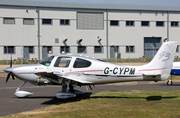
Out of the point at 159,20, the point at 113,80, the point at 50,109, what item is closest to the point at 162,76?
the point at 113,80

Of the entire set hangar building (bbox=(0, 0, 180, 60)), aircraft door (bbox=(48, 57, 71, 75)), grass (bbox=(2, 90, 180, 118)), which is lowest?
grass (bbox=(2, 90, 180, 118))

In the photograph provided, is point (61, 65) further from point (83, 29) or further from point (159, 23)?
point (159, 23)

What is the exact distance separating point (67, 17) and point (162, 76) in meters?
32.1

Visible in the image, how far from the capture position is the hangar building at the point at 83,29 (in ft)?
125

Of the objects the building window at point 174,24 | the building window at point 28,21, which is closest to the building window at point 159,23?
the building window at point 174,24

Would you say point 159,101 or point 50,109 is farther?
point 159,101

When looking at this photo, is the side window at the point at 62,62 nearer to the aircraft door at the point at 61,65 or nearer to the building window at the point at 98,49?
the aircraft door at the point at 61,65

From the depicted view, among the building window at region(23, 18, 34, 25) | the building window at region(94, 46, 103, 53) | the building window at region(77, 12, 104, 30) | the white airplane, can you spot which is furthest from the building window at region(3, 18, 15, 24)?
the white airplane

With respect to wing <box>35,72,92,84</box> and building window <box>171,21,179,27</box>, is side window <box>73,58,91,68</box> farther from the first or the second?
building window <box>171,21,179,27</box>

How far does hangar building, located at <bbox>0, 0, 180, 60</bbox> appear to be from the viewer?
38.2 m

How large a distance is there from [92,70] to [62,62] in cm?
144

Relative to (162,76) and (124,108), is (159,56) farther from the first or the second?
(124,108)

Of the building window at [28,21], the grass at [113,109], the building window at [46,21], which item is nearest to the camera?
the grass at [113,109]

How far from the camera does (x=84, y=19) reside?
41531 millimetres
